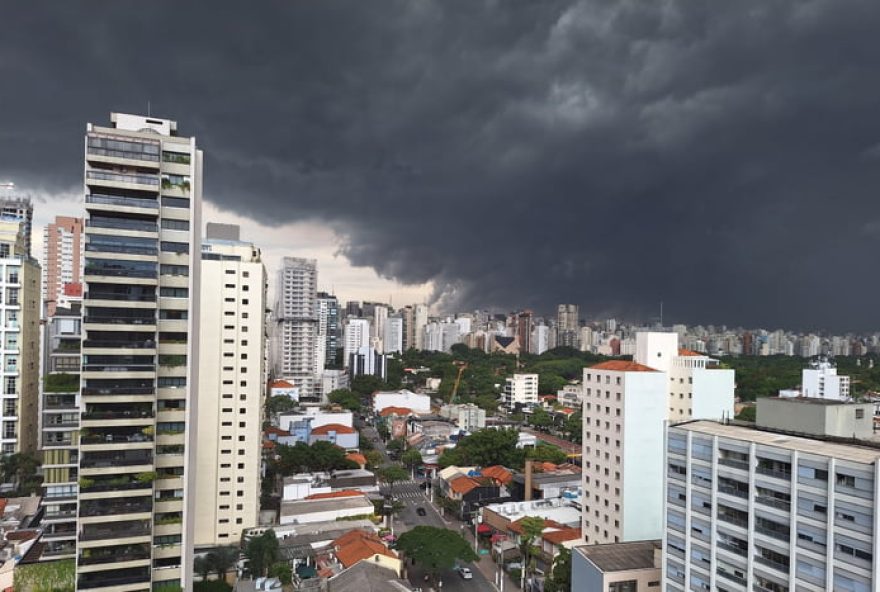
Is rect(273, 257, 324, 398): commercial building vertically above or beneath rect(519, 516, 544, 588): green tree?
above

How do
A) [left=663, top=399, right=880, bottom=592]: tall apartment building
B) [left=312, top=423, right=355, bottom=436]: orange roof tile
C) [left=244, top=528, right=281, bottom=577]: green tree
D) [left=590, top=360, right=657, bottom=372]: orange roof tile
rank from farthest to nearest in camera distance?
[left=312, top=423, right=355, bottom=436]: orange roof tile < [left=590, top=360, right=657, bottom=372]: orange roof tile < [left=244, top=528, right=281, bottom=577]: green tree < [left=663, top=399, right=880, bottom=592]: tall apartment building

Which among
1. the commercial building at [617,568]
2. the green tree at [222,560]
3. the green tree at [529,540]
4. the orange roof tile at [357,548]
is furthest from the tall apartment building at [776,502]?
the green tree at [222,560]

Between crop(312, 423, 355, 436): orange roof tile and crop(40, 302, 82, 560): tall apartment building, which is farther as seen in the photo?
crop(312, 423, 355, 436): orange roof tile

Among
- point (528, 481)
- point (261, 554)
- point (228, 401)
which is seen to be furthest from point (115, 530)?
point (528, 481)

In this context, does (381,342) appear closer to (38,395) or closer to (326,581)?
(38,395)

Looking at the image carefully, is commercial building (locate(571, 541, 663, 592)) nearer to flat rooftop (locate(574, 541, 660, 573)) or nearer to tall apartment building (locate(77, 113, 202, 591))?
flat rooftop (locate(574, 541, 660, 573))

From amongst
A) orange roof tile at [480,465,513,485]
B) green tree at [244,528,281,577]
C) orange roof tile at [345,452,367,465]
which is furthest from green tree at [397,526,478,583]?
orange roof tile at [345,452,367,465]

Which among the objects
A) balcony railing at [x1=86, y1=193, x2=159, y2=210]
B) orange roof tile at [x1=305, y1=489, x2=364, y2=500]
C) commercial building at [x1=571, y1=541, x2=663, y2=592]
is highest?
balcony railing at [x1=86, y1=193, x2=159, y2=210]
